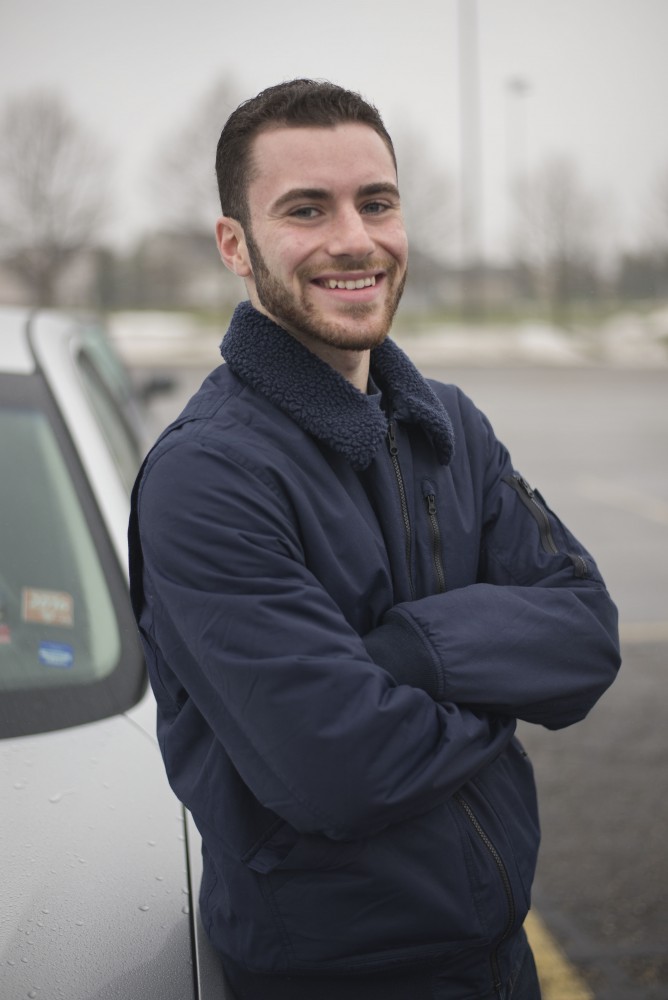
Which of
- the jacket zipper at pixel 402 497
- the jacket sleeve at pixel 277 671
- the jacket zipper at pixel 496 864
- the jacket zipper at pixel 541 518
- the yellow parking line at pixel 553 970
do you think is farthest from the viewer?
the yellow parking line at pixel 553 970

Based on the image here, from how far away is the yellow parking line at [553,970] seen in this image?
2678 millimetres

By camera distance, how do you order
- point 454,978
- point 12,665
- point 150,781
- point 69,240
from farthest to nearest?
point 69,240
point 12,665
point 150,781
point 454,978

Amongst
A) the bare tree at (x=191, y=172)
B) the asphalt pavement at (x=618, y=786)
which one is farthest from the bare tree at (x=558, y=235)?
the asphalt pavement at (x=618, y=786)

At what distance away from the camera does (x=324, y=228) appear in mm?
1505

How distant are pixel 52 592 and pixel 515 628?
1069mm

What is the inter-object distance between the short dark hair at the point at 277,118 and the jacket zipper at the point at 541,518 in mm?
529

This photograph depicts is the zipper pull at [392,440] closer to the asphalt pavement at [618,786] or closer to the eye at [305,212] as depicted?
the eye at [305,212]

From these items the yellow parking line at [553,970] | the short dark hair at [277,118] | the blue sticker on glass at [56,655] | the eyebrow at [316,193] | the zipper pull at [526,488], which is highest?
the short dark hair at [277,118]

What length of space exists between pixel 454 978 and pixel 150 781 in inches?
23.5

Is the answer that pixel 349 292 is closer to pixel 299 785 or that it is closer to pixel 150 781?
pixel 299 785

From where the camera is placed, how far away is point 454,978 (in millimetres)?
1459

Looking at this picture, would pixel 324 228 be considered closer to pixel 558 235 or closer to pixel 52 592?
pixel 52 592

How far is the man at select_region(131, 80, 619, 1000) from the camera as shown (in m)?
1.34

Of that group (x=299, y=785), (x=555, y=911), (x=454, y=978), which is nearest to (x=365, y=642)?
(x=299, y=785)
